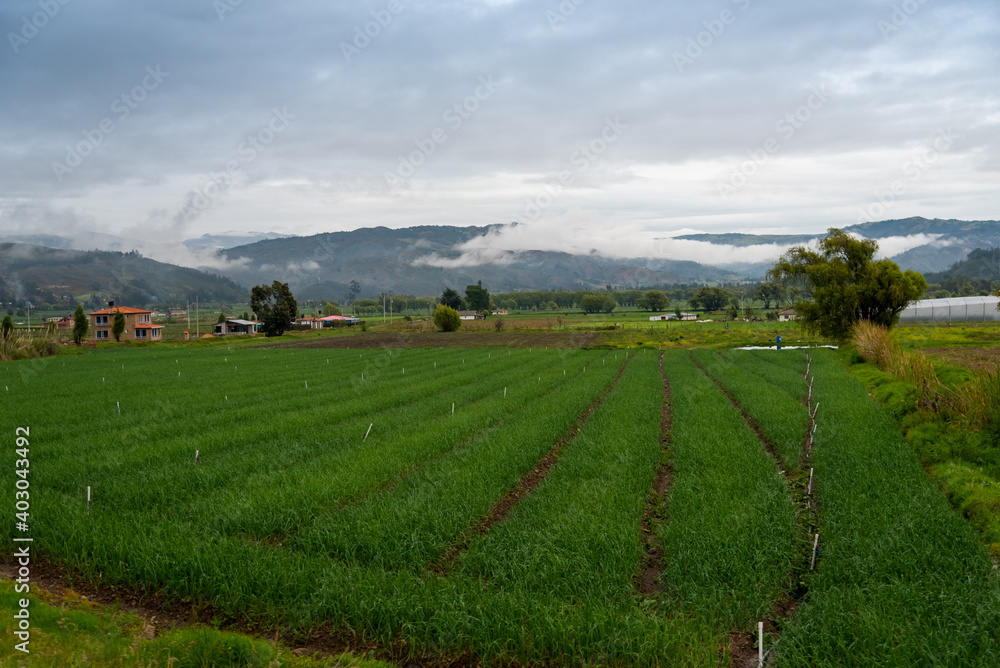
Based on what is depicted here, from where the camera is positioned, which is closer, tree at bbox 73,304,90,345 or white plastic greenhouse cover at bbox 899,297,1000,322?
tree at bbox 73,304,90,345

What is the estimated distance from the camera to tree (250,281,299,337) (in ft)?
308

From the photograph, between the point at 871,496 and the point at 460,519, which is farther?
the point at 871,496

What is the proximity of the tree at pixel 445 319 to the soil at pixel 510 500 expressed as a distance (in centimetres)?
7991

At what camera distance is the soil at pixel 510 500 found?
338 inches

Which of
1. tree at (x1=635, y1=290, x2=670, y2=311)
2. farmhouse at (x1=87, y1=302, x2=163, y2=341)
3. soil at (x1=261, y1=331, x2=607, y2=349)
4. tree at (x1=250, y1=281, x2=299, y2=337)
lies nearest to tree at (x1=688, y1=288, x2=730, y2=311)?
tree at (x1=635, y1=290, x2=670, y2=311)

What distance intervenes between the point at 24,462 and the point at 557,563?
12.8 m

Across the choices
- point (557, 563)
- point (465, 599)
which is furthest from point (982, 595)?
point (465, 599)

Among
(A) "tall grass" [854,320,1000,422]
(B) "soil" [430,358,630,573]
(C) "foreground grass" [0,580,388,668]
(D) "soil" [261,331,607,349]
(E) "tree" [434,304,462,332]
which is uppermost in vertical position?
(E) "tree" [434,304,462,332]

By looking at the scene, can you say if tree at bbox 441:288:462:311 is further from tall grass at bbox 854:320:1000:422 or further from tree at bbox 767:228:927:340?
tall grass at bbox 854:320:1000:422

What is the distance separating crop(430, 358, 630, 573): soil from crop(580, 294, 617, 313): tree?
562ft

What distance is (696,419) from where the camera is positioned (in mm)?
18188

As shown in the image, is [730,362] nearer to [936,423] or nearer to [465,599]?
[936,423]

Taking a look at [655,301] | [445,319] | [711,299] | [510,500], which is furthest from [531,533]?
[655,301]

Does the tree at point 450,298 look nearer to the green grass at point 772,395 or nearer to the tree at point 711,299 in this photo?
the tree at point 711,299
